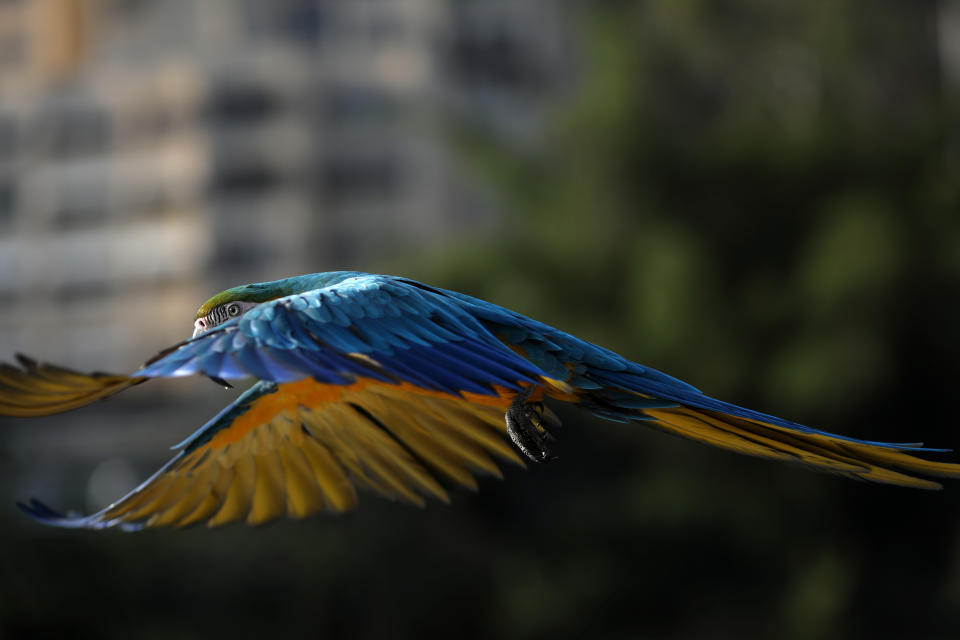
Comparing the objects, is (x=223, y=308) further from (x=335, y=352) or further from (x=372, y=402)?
(x=372, y=402)

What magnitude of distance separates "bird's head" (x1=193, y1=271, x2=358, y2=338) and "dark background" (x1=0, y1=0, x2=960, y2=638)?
17.7 feet

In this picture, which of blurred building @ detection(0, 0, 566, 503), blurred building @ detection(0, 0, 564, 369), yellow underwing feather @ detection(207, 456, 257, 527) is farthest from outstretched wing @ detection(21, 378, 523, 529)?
blurred building @ detection(0, 0, 564, 369)

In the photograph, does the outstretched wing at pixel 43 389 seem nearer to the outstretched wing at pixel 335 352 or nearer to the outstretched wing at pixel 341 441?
the outstretched wing at pixel 335 352

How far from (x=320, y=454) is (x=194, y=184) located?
3049 centimetres

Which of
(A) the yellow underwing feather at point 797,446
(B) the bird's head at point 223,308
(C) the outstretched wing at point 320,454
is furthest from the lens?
(C) the outstretched wing at point 320,454

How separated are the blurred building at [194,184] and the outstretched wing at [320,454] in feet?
90.2

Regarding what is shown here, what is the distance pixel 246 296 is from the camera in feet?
6.68

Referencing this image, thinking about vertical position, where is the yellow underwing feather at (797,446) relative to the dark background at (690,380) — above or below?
above

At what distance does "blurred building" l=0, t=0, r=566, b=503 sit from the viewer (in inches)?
1250

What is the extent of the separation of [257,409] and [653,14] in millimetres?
A: 8951

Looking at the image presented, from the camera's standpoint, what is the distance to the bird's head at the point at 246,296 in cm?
201

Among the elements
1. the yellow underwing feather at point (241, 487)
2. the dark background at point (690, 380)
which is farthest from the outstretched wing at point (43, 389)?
the dark background at point (690, 380)

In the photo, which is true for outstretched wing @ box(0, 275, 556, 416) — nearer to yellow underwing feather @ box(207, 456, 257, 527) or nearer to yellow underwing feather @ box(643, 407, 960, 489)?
yellow underwing feather @ box(643, 407, 960, 489)

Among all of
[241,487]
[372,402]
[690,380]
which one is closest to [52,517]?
[241,487]
